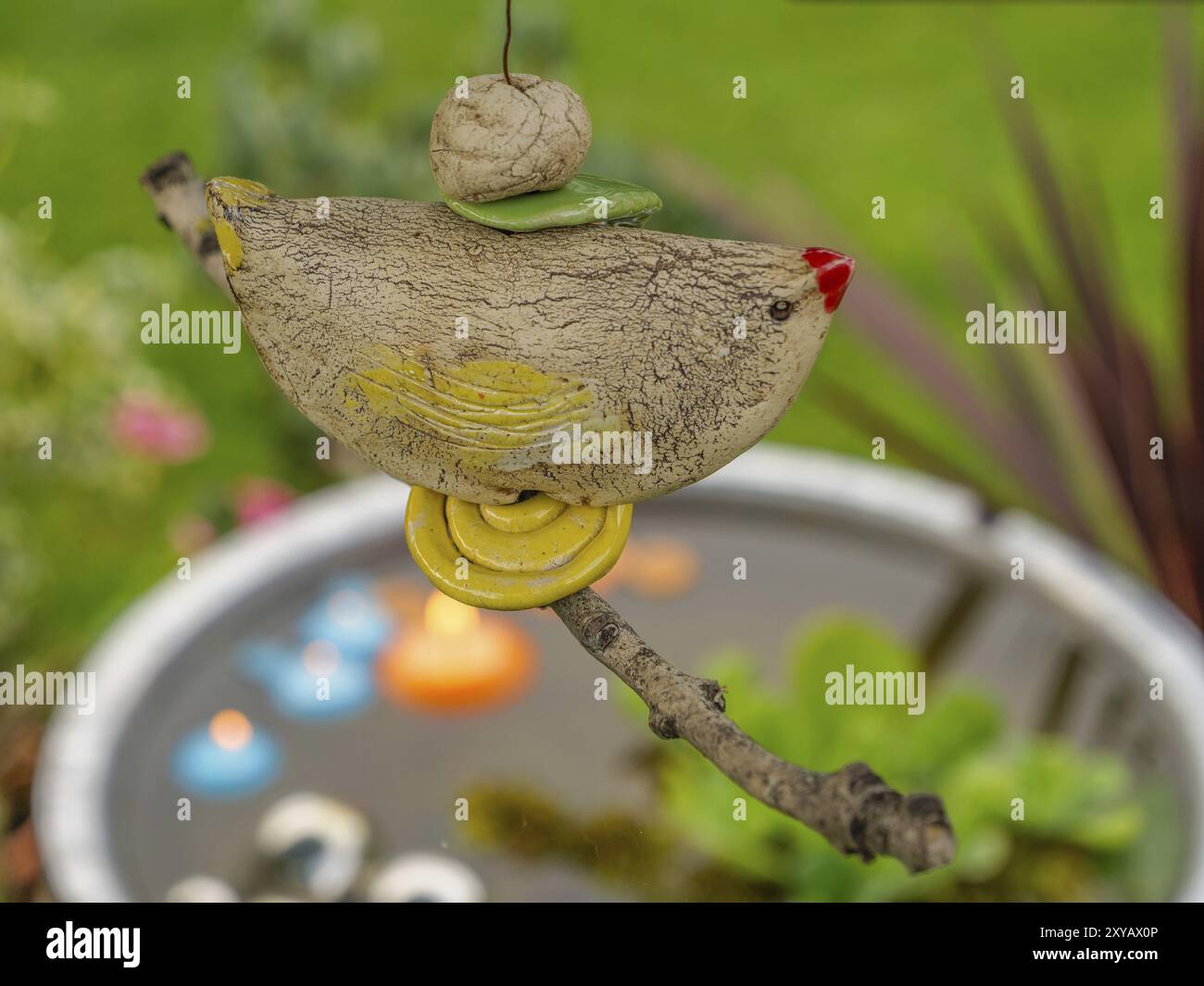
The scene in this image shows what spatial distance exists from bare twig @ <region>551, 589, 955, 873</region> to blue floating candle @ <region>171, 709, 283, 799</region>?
0.93m

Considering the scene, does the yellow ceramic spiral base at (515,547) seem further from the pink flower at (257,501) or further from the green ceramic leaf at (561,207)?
the pink flower at (257,501)

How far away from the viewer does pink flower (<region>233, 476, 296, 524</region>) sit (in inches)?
66.2

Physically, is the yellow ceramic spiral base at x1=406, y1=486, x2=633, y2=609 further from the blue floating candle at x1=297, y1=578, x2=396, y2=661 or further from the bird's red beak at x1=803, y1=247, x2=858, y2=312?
the blue floating candle at x1=297, y1=578, x2=396, y2=661

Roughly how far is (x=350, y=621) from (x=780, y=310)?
3.51ft

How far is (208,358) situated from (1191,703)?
5.14ft

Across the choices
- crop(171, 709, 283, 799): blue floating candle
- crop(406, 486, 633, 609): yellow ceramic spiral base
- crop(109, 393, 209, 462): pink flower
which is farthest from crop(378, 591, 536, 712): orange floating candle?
crop(406, 486, 633, 609): yellow ceramic spiral base

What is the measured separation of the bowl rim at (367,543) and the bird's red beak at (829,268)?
2.22ft

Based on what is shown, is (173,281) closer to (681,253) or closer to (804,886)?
(804,886)

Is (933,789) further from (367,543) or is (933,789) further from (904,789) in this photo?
(367,543)

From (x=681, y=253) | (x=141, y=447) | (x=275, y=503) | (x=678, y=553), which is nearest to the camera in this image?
(x=681, y=253)

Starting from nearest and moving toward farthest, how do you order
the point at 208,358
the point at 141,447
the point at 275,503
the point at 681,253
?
the point at 681,253, the point at 275,503, the point at 141,447, the point at 208,358

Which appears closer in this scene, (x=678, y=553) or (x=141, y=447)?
A: (x=678, y=553)

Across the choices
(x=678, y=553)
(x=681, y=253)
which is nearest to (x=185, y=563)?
(x=678, y=553)

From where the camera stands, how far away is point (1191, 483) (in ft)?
4.70
